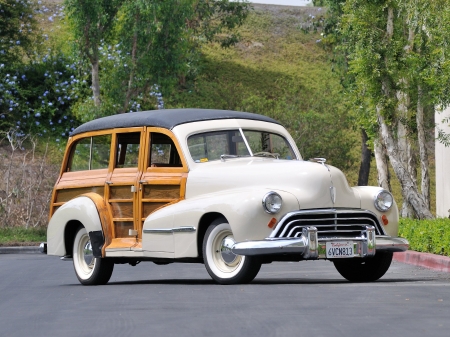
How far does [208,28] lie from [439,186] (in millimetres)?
29904

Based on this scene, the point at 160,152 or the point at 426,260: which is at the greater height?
the point at 160,152

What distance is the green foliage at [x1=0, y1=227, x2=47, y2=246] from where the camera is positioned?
96.7 feet

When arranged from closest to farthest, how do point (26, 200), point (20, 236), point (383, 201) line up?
1. point (383, 201)
2. point (20, 236)
3. point (26, 200)

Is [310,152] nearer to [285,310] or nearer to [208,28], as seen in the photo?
[208,28]

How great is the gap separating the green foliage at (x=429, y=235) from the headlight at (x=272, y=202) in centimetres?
535

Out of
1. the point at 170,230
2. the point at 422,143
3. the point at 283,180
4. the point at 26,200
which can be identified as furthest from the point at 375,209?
the point at 26,200

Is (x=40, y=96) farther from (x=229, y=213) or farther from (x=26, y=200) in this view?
(x=229, y=213)

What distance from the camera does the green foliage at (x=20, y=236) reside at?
96.7 feet

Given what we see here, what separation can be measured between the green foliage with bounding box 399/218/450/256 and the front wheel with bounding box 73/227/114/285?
578cm

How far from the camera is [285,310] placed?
10.1 m

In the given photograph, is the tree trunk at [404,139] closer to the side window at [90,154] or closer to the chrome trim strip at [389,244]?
the side window at [90,154]

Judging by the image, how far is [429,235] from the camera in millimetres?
18797

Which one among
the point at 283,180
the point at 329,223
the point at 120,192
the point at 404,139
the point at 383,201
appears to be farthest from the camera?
the point at 404,139

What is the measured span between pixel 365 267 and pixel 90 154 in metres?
4.44
